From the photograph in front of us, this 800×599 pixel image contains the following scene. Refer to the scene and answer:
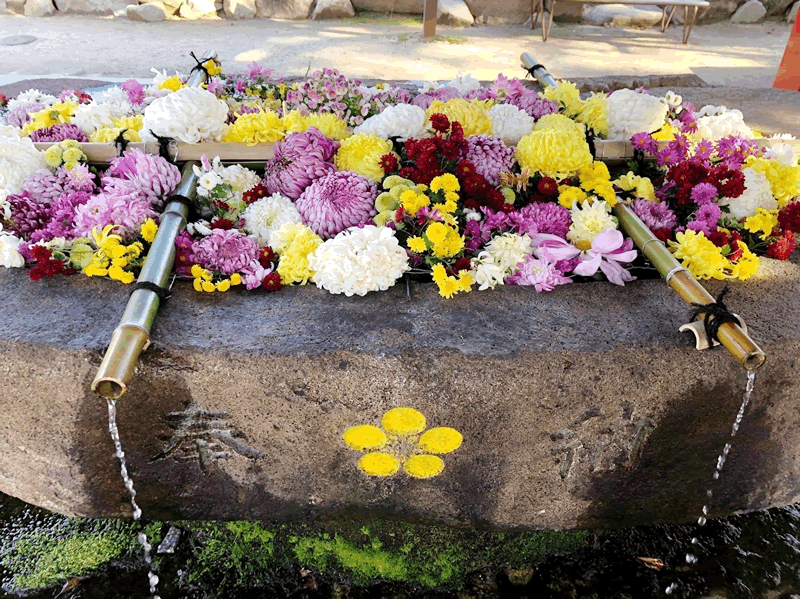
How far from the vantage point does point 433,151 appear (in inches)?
89.0

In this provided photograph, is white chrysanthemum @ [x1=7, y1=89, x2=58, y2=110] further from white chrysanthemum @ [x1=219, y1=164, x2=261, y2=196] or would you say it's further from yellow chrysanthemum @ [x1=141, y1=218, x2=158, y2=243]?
yellow chrysanthemum @ [x1=141, y1=218, x2=158, y2=243]

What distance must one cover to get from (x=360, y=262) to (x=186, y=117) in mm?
1091

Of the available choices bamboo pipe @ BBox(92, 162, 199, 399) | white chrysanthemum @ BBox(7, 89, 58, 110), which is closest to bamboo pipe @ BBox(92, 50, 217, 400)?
bamboo pipe @ BBox(92, 162, 199, 399)

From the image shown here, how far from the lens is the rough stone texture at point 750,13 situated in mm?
10812

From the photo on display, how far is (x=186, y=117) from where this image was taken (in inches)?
96.8

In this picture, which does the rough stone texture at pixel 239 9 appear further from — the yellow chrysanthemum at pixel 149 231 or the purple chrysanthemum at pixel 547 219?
the purple chrysanthemum at pixel 547 219

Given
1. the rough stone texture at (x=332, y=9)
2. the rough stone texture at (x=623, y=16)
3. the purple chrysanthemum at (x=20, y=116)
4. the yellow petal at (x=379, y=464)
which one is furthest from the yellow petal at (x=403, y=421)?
the rough stone texture at (x=623, y=16)

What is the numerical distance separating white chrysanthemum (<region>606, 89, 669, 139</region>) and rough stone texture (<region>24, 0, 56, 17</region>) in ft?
37.5

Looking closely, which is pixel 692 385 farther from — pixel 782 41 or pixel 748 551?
pixel 782 41

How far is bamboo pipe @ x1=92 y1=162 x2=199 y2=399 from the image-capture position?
1.55 m

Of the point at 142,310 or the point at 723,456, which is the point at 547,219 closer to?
the point at 723,456

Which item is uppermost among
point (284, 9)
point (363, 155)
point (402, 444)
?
point (363, 155)

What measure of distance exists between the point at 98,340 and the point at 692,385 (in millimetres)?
1827

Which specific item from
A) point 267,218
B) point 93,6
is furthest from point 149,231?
point 93,6
